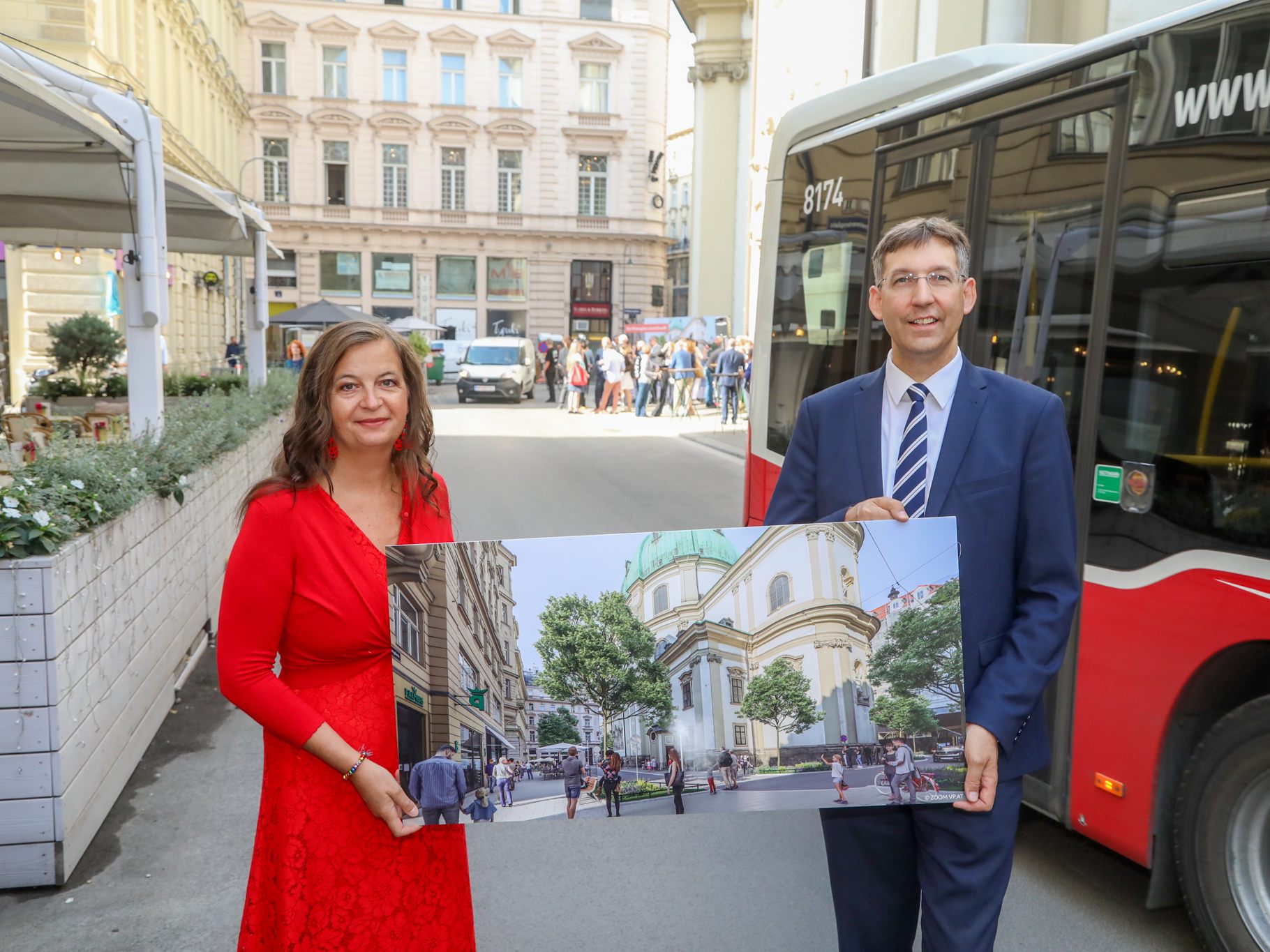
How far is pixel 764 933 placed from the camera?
430cm

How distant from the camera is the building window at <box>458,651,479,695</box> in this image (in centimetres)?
251

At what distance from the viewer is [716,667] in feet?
8.67

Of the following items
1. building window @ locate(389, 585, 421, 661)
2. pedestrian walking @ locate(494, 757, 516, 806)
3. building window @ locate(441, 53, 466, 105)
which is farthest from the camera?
building window @ locate(441, 53, 466, 105)

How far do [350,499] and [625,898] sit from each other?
2.53 meters


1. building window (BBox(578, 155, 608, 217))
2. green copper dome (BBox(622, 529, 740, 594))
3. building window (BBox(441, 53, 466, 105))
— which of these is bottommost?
green copper dome (BBox(622, 529, 740, 594))

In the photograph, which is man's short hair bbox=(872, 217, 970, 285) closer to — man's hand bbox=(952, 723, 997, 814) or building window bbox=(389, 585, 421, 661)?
man's hand bbox=(952, 723, 997, 814)

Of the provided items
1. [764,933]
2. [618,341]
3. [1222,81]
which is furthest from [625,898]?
[618,341]

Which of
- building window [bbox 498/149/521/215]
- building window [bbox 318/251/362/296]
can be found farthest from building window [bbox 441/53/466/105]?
building window [bbox 318/251/362/296]

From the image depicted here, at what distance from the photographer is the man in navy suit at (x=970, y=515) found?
2.62 meters

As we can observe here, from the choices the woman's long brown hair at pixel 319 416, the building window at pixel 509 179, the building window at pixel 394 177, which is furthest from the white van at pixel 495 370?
the woman's long brown hair at pixel 319 416

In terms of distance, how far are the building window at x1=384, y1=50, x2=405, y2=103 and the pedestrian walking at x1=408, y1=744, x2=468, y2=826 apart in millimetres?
65665

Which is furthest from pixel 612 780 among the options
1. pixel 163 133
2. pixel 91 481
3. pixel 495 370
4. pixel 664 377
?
pixel 495 370

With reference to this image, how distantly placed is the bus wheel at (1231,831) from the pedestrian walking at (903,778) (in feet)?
4.89

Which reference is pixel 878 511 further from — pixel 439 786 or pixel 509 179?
pixel 509 179
